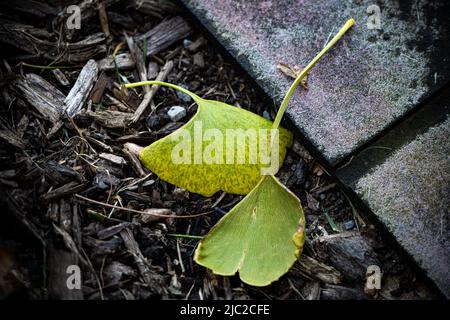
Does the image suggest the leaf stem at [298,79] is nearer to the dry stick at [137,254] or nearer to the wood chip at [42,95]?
the dry stick at [137,254]

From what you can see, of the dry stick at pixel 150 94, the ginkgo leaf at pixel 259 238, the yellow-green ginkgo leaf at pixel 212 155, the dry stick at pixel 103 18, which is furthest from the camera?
the dry stick at pixel 103 18

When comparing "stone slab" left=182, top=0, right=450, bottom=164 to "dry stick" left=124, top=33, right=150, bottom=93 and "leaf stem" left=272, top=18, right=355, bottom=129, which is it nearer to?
"leaf stem" left=272, top=18, right=355, bottom=129

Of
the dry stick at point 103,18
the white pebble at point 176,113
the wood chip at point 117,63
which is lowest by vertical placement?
the white pebble at point 176,113

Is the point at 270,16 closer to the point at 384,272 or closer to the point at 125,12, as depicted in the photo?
the point at 125,12

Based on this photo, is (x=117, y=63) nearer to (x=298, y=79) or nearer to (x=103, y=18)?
(x=103, y=18)

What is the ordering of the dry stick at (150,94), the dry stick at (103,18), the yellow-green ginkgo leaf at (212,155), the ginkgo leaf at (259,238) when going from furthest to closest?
the dry stick at (103,18)
the dry stick at (150,94)
the yellow-green ginkgo leaf at (212,155)
the ginkgo leaf at (259,238)

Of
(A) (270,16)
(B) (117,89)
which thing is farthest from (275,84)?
(B) (117,89)

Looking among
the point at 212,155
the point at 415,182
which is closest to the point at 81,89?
the point at 212,155

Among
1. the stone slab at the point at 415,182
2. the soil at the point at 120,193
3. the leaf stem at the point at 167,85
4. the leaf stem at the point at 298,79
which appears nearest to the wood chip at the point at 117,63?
the soil at the point at 120,193
